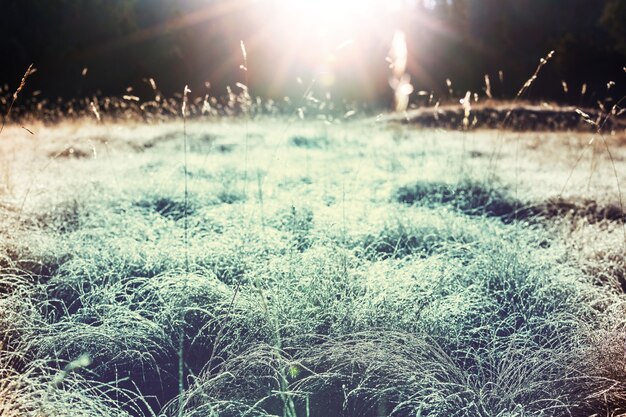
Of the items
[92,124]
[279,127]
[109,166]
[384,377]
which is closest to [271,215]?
[384,377]

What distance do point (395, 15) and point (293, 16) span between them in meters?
4.82

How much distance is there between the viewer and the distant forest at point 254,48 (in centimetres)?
1545

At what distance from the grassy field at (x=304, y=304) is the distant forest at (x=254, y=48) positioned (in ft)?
33.4

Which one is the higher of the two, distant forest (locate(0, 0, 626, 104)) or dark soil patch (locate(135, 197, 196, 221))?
distant forest (locate(0, 0, 626, 104))

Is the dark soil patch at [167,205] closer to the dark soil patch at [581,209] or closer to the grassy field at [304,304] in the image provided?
the grassy field at [304,304]

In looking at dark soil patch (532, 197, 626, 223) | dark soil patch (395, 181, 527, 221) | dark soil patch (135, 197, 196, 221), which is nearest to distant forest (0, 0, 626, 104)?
dark soil patch (395, 181, 527, 221)

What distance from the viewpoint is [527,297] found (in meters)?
2.44

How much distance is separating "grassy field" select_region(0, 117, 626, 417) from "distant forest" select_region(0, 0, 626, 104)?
10166mm

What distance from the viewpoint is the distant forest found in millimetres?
15453

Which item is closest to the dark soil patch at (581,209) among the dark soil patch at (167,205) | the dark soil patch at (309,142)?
the dark soil patch at (167,205)

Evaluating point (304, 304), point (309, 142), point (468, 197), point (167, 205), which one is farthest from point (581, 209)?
point (309, 142)

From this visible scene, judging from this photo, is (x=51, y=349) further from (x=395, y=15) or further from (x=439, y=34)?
(x=395, y=15)

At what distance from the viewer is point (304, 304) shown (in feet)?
7.44

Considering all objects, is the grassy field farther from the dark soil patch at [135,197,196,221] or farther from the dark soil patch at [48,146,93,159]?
the dark soil patch at [48,146,93,159]
